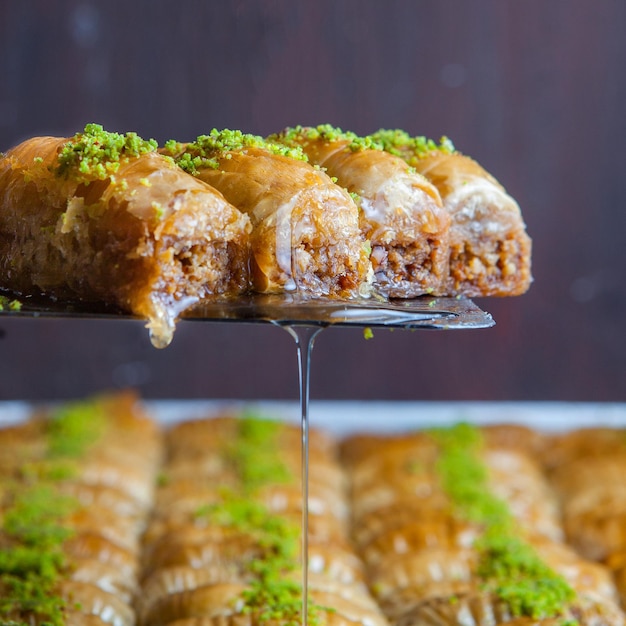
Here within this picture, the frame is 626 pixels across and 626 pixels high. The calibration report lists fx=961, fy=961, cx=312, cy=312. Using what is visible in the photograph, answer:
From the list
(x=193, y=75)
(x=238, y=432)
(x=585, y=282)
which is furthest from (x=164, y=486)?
(x=585, y=282)

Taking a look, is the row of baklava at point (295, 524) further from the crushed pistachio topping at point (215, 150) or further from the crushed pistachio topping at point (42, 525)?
the crushed pistachio topping at point (215, 150)

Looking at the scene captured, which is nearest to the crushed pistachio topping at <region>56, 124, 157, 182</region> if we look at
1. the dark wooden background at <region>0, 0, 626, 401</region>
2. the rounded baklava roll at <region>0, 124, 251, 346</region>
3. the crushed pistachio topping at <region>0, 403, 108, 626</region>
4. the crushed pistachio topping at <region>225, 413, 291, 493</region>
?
the rounded baklava roll at <region>0, 124, 251, 346</region>

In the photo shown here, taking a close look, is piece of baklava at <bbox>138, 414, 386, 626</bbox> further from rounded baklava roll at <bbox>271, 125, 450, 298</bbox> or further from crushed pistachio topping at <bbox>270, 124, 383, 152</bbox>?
crushed pistachio topping at <bbox>270, 124, 383, 152</bbox>

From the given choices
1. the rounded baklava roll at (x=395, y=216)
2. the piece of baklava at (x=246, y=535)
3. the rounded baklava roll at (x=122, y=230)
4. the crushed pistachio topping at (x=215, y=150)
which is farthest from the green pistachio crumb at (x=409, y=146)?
the piece of baklava at (x=246, y=535)

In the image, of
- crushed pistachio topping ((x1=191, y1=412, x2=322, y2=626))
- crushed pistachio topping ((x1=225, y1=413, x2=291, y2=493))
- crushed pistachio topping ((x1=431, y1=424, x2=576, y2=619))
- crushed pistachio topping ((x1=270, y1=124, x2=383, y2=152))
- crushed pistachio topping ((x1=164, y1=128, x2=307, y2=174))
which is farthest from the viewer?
crushed pistachio topping ((x1=225, y1=413, x2=291, y2=493))

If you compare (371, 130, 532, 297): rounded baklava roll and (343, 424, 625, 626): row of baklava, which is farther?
(343, 424, 625, 626): row of baklava

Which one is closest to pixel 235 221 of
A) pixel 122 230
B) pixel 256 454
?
pixel 122 230
